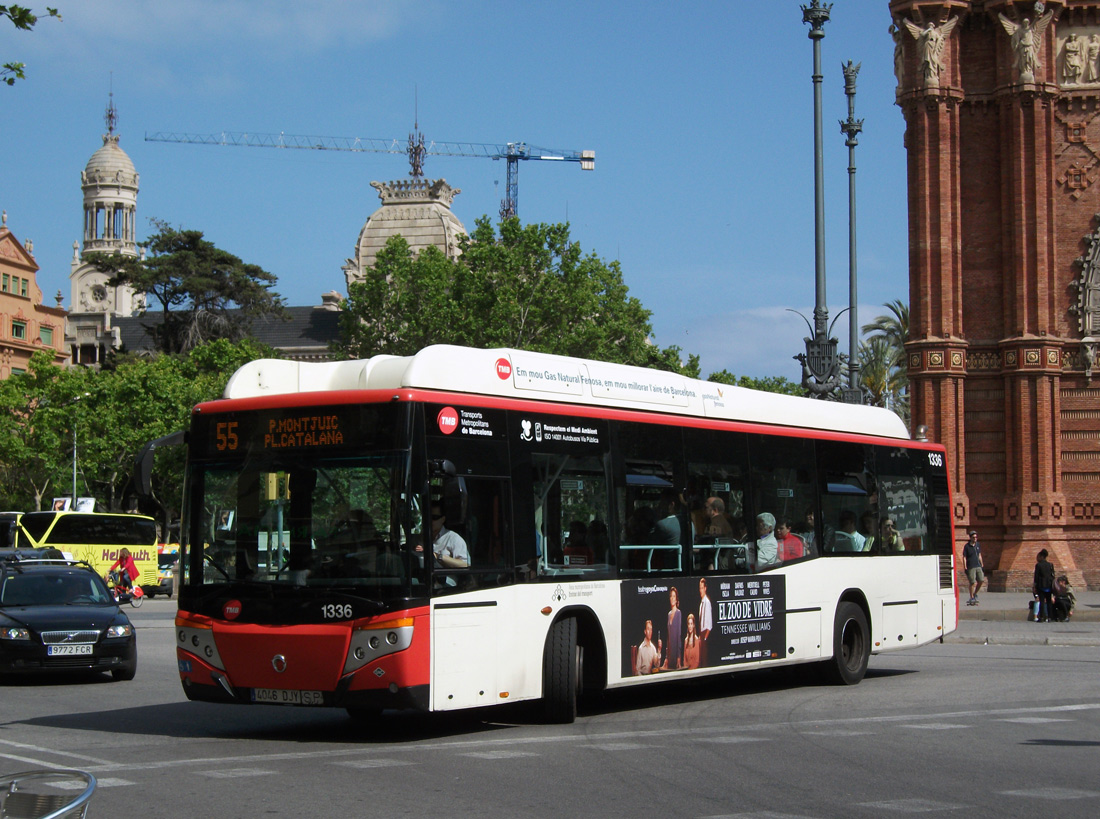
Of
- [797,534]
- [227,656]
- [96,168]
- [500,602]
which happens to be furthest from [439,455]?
[96,168]

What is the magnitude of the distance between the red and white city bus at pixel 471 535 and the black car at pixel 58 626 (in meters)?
5.37

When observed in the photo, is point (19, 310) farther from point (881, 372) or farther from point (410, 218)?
point (881, 372)

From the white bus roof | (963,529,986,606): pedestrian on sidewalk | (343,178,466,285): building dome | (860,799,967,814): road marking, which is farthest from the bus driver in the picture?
(343,178,466,285): building dome

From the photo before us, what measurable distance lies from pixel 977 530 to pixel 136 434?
137ft

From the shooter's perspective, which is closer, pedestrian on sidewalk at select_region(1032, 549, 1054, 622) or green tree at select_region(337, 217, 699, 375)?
pedestrian on sidewalk at select_region(1032, 549, 1054, 622)

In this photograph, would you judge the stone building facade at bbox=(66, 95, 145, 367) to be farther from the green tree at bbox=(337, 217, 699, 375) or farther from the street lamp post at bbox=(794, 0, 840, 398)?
the street lamp post at bbox=(794, 0, 840, 398)

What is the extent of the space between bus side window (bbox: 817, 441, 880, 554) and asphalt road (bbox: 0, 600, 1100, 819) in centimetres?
165

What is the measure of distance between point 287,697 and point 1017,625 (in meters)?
19.1

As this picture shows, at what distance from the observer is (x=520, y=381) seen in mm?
11727

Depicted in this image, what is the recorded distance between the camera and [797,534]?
14.7m

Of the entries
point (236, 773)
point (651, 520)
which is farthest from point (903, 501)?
point (236, 773)

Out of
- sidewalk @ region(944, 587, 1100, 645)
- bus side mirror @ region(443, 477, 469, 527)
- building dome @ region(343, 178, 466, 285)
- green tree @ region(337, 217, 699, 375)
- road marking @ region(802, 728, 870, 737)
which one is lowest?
sidewalk @ region(944, 587, 1100, 645)

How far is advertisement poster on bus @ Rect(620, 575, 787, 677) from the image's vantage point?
1241 centimetres

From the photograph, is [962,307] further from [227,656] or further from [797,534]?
[227,656]
